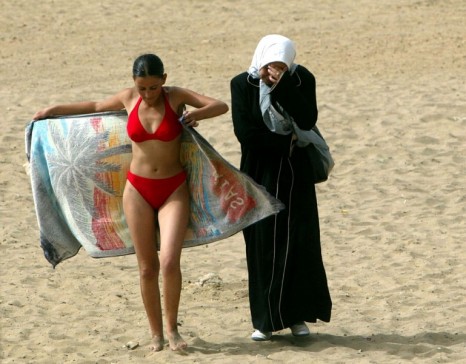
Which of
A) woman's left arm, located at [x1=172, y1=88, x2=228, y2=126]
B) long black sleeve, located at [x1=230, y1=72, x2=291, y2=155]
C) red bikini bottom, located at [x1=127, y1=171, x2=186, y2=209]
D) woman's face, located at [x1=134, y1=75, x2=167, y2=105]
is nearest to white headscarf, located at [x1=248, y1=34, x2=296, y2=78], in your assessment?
long black sleeve, located at [x1=230, y1=72, x2=291, y2=155]

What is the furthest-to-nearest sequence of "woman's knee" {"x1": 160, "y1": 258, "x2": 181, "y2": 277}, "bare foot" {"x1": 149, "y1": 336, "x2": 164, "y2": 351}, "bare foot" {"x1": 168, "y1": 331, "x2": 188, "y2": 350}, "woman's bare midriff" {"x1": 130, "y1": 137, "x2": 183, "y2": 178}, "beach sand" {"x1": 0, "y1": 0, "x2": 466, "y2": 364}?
"beach sand" {"x1": 0, "y1": 0, "x2": 466, "y2": 364}
"bare foot" {"x1": 149, "y1": 336, "x2": 164, "y2": 351}
"bare foot" {"x1": 168, "y1": 331, "x2": 188, "y2": 350}
"woman's bare midriff" {"x1": 130, "y1": 137, "x2": 183, "y2": 178}
"woman's knee" {"x1": 160, "y1": 258, "x2": 181, "y2": 277}

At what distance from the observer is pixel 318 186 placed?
11.0m

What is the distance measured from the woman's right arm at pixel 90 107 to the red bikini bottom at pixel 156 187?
0.42 m

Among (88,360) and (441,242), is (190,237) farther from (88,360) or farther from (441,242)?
(441,242)

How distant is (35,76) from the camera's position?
15094mm

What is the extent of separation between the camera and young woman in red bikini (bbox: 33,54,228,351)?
6.66 m

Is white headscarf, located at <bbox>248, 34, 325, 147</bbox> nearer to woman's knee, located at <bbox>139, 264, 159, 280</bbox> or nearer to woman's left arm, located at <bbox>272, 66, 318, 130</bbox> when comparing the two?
woman's left arm, located at <bbox>272, 66, 318, 130</bbox>

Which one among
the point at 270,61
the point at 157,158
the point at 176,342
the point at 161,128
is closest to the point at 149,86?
the point at 161,128

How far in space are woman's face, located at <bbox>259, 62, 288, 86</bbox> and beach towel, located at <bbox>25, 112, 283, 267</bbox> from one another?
1.97 ft

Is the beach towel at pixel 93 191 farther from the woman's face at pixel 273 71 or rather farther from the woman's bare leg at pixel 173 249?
the woman's face at pixel 273 71

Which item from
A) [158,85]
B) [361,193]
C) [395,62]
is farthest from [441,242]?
[395,62]

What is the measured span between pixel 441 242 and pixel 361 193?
Answer: 1573 millimetres

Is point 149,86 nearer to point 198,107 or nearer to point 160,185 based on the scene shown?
point 198,107

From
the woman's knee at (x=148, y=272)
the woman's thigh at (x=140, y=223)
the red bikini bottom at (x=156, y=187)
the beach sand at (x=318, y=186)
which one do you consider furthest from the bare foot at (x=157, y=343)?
the red bikini bottom at (x=156, y=187)
